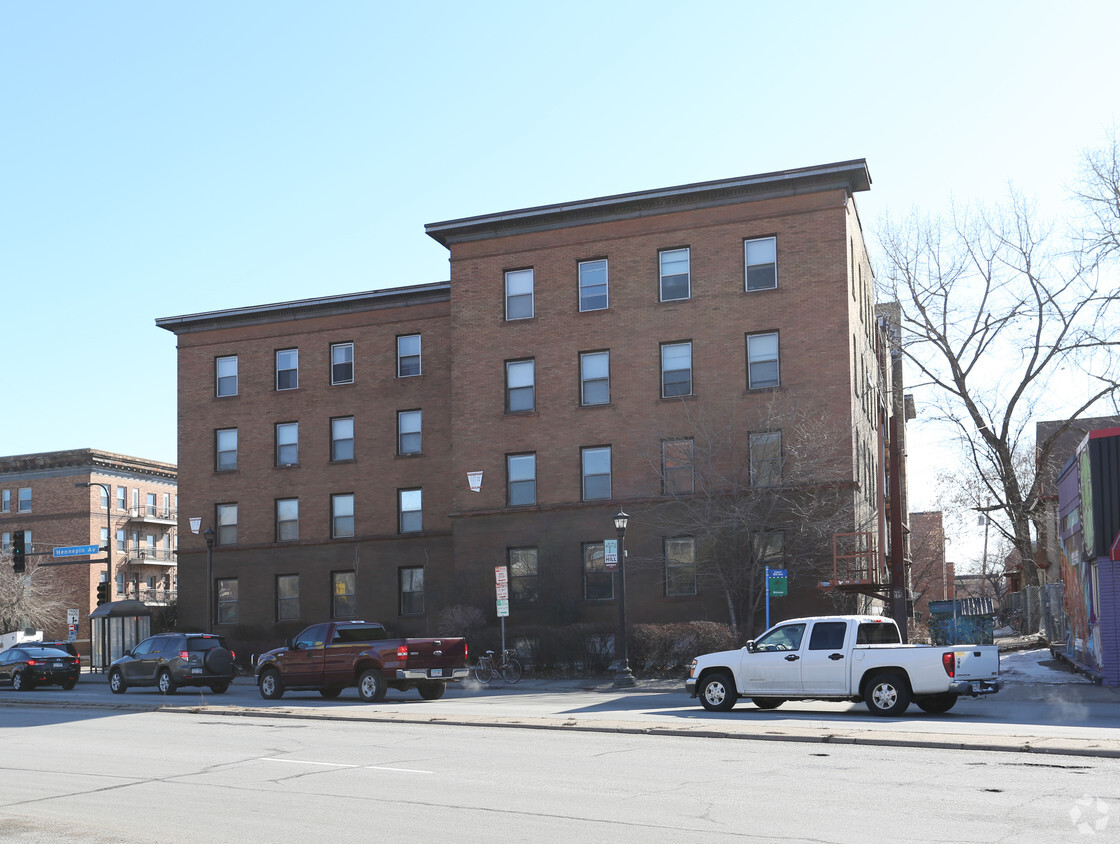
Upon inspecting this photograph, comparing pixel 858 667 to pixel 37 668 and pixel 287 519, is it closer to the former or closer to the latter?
pixel 37 668

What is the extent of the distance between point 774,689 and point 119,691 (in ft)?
64.6

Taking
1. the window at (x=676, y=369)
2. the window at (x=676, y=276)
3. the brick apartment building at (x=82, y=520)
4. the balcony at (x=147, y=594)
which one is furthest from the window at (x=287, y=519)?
the balcony at (x=147, y=594)

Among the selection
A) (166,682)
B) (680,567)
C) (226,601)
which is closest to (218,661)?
(166,682)

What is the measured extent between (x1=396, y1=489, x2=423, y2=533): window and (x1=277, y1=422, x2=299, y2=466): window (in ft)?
16.6

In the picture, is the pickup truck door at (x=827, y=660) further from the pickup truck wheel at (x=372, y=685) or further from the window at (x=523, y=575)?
the window at (x=523, y=575)

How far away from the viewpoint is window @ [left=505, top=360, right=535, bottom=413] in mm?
39500

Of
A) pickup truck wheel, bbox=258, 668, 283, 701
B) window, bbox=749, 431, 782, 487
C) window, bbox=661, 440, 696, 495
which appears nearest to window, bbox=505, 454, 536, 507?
window, bbox=661, 440, 696, 495

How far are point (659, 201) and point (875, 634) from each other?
2137cm

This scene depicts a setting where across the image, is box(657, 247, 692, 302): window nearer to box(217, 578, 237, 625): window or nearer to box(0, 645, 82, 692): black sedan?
box(217, 578, 237, 625): window

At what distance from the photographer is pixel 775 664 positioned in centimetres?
1978

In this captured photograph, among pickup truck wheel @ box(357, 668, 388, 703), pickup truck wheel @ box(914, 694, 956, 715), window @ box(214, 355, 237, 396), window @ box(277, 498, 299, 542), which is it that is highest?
window @ box(214, 355, 237, 396)

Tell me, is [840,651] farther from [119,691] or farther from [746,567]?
[119,691]

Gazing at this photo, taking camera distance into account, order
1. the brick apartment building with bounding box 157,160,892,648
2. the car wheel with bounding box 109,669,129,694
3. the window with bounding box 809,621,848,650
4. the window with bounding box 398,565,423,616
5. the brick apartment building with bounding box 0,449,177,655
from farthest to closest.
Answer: the brick apartment building with bounding box 0,449,177,655 < the window with bounding box 398,565,423,616 < the brick apartment building with bounding box 157,160,892,648 < the car wheel with bounding box 109,669,129,694 < the window with bounding box 809,621,848,650

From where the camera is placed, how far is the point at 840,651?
62.6ft
